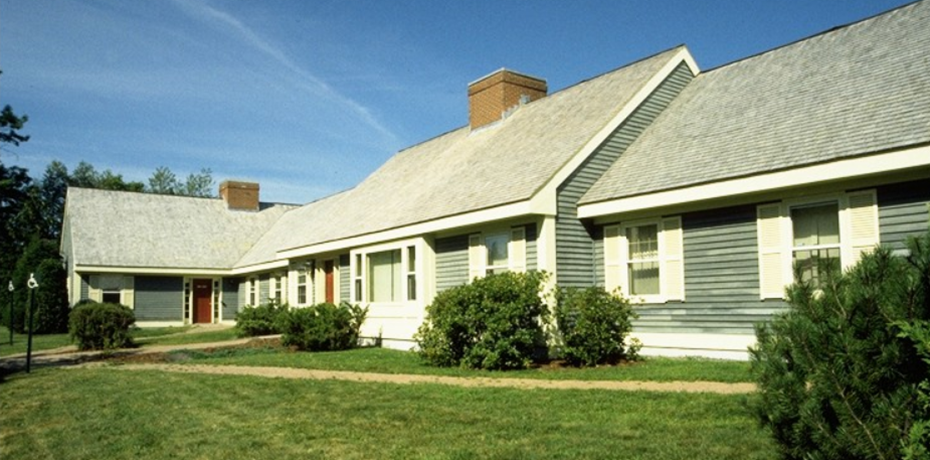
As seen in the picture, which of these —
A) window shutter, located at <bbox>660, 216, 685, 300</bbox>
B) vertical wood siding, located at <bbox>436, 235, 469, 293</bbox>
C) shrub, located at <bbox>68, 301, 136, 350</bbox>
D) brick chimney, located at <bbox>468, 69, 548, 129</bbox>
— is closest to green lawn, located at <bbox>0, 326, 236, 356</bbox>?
shrub, located at <bbox>68, 301, 136, 350</bbox>

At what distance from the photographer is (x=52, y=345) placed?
25156 mm

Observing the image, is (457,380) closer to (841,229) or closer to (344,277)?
(841,229)

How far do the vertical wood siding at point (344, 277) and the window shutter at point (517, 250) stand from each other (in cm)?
865

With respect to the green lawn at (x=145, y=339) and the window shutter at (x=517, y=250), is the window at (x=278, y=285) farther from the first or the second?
the window shutter at (x=517, y=250)

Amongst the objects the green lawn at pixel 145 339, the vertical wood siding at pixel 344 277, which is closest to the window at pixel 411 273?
the vertical wood siding at pixel 344 277

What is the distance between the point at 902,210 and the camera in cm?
1128

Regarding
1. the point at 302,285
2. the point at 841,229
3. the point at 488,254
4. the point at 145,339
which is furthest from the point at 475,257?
the point at 145,339

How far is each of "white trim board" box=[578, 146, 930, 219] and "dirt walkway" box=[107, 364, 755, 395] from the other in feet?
12.0

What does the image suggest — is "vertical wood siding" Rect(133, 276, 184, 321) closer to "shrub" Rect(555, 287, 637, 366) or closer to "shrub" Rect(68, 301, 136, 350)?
"shrub" Rect(68, 301, 136, 350)

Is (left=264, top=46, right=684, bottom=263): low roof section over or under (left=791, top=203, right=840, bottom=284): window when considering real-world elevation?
over

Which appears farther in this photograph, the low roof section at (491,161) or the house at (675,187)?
the low roof section at (491,161)

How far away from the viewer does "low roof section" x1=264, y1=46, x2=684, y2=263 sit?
654 inches

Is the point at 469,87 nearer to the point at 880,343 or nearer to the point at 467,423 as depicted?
the point at 467,423

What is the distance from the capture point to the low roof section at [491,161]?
1661 centimetres
